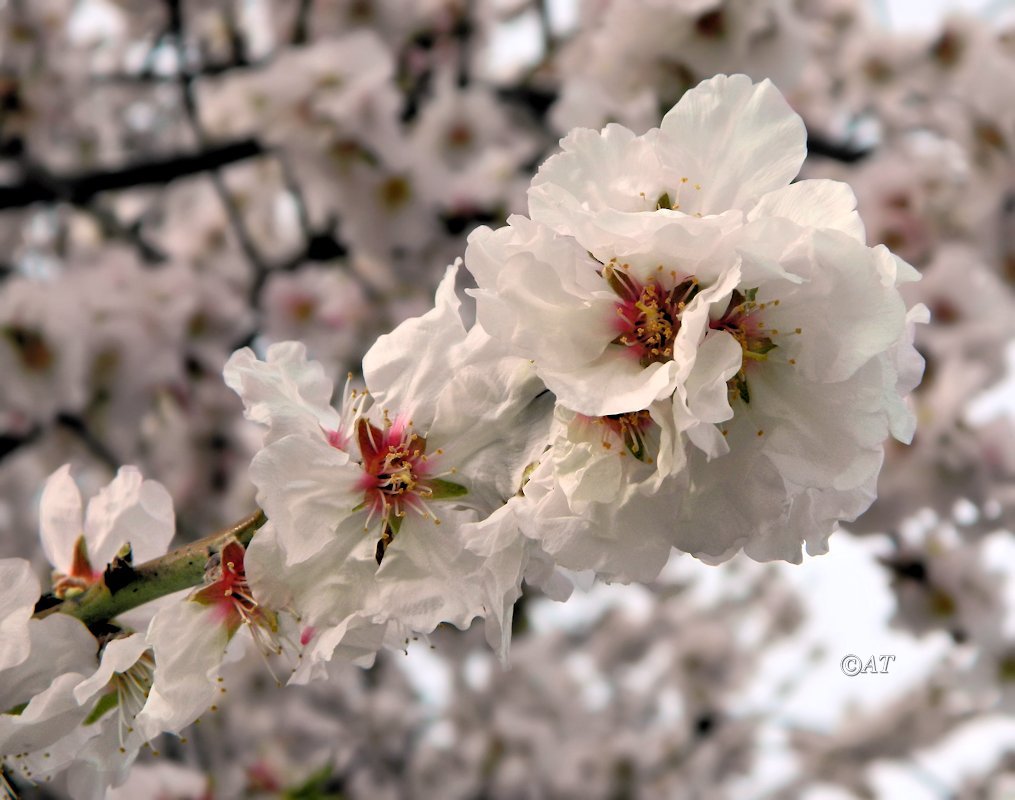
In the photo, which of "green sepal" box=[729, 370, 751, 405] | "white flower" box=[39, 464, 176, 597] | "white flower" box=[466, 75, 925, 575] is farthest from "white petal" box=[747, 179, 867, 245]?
"white flower" box=[39, 464, 176, 597]

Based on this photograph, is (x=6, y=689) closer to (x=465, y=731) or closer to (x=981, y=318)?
(x=981, y=318)

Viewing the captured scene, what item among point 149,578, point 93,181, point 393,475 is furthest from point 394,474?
point 93,181

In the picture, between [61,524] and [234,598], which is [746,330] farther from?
[61,524]

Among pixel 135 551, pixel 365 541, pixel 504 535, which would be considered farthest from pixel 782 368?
pixel 135 551
